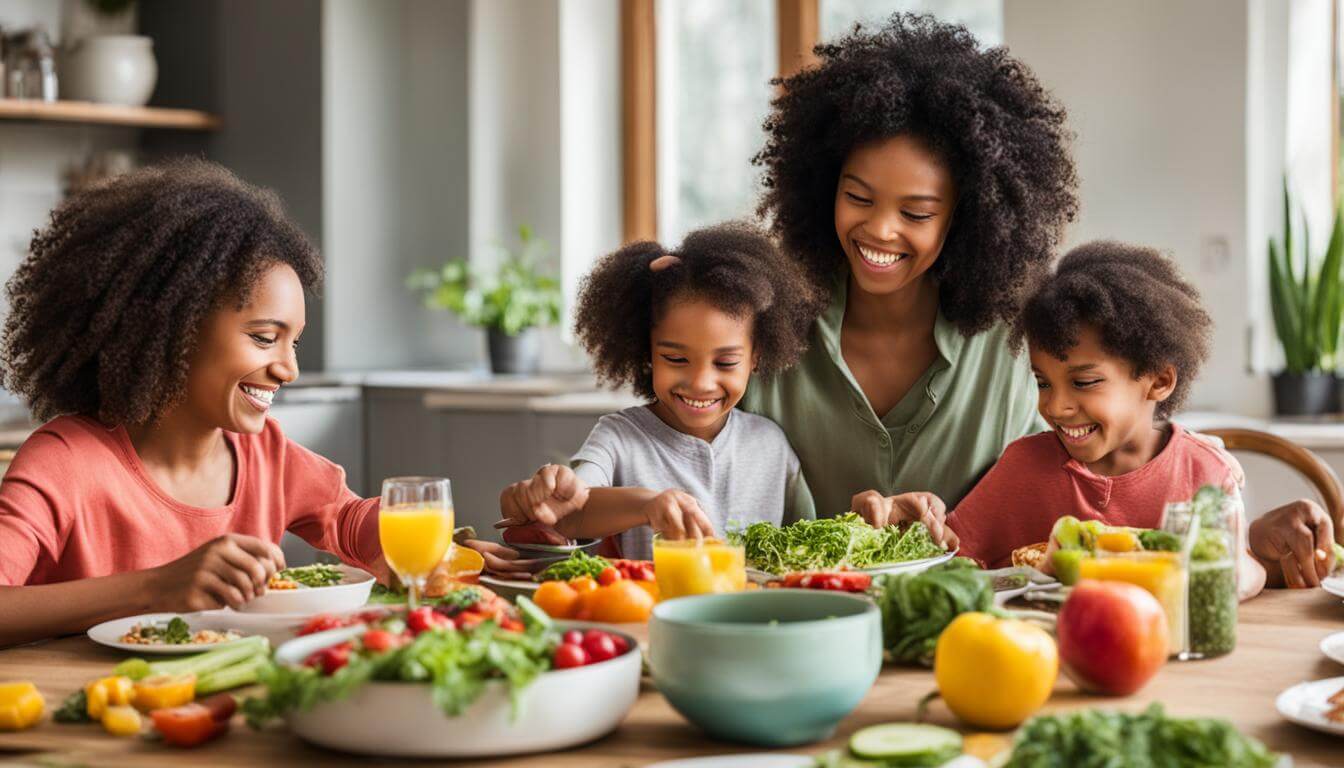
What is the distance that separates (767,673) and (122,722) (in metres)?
0.55

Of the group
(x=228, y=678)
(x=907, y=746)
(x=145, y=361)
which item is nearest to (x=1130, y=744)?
(x=907, y=746)

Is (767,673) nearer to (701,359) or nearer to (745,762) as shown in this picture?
(745,762)

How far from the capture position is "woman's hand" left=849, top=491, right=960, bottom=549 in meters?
2.03

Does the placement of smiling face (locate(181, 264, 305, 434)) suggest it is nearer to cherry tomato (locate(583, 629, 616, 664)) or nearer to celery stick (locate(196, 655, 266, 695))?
celery stick (locate(196, 655, 266, 695))

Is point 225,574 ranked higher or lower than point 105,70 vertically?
lower

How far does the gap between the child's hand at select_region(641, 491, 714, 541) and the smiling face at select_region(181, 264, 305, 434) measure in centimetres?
54

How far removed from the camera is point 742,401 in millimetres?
2580

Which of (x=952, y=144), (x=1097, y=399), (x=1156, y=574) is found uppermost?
(x=952, y=144)

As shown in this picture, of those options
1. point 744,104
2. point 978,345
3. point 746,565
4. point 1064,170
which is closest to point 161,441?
point 746,565

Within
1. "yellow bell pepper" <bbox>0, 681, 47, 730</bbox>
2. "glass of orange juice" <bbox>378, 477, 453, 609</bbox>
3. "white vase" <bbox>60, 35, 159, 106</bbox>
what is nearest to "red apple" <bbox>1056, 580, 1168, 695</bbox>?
"glass of orange juice" <bbox>378, 477, 453, 609</bbox>

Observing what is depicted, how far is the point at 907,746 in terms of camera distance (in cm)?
110

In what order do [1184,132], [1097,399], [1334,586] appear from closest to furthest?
1. [1334,586]
2. [1097,399]
3. [1184,132]

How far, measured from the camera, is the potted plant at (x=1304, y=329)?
392 cm

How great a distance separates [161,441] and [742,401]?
98cm
